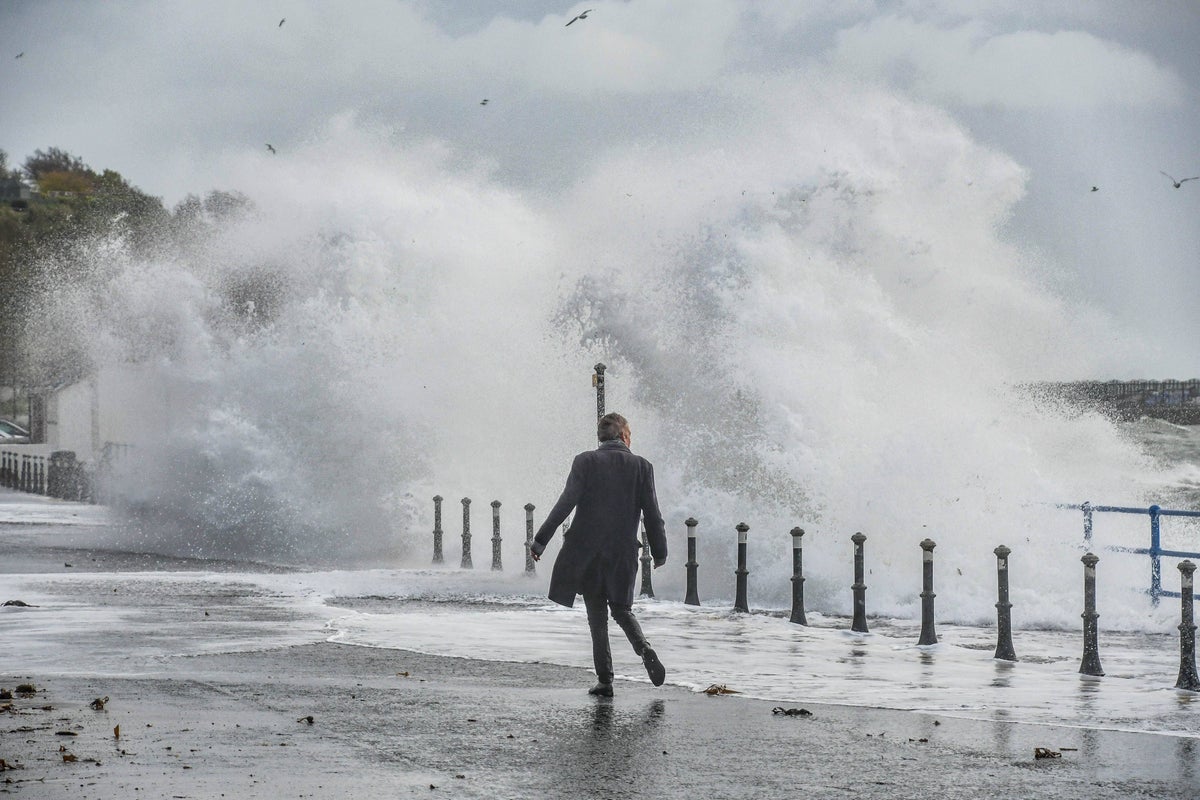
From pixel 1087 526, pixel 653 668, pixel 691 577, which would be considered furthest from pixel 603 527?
pixel 1087 526

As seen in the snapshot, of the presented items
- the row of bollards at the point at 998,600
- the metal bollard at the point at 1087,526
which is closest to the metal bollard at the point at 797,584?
the row of bollards at the point at 998,600

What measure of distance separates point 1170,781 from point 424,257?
3277cm

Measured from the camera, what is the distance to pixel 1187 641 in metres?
12.4

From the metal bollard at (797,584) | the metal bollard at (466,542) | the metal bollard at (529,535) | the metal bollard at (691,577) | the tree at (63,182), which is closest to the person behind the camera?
the metal bollard at (797,584)

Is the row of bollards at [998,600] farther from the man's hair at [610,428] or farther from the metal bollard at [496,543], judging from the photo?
the metal bollard at [496,543]

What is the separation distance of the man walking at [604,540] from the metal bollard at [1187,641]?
13.1ft

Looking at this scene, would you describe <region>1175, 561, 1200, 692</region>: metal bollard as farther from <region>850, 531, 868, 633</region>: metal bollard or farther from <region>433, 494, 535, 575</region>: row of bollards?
<region>433, 494, 535, 575</region>: row of bollards

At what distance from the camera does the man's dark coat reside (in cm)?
1078

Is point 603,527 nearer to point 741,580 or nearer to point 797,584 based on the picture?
point 797,584

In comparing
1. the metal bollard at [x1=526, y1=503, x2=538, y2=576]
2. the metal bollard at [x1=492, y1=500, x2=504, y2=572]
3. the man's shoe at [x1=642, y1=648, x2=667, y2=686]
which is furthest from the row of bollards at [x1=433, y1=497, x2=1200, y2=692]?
the metal bollard at [x1=492, y1=500, x2=504, y2=572]

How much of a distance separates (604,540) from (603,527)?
0.28 feet

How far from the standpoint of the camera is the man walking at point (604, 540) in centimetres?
1078

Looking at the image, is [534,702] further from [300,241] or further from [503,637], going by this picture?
[300,241]

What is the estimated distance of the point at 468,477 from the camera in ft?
115
